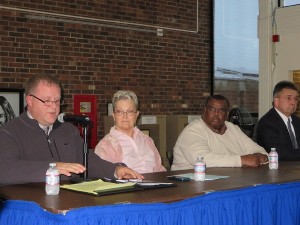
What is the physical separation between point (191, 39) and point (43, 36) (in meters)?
2.75

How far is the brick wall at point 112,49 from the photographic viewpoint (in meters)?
6.39

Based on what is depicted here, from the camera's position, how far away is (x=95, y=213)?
81.4 inches

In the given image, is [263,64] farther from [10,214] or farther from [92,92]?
[10,214]

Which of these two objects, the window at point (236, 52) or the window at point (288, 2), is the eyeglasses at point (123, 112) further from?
the window at point (236, 52)

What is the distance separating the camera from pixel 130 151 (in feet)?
12.1

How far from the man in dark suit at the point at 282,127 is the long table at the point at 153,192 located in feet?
3.51

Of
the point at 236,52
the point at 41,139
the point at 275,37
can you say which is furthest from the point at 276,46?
the point at 41,139

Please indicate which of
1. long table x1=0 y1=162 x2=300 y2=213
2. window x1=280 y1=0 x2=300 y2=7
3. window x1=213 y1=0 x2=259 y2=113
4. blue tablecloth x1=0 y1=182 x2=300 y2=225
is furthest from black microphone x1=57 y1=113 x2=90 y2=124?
window x1=213 y1=0 x2=259 y2=113

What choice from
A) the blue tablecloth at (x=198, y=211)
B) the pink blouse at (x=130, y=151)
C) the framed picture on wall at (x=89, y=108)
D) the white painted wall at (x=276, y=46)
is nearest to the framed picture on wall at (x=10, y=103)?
the framed picture on wall at (x=89, y=108)

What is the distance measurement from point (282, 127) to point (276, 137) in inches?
5.2

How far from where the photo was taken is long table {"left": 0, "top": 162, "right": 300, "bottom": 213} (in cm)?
218

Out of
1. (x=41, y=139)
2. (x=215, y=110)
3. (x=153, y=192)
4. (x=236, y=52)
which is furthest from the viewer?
(x=236, y=52)

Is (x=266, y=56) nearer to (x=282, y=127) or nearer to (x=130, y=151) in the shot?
(x=282, y=127)

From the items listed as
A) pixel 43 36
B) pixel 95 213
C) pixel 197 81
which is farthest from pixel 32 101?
pixel 197 81
